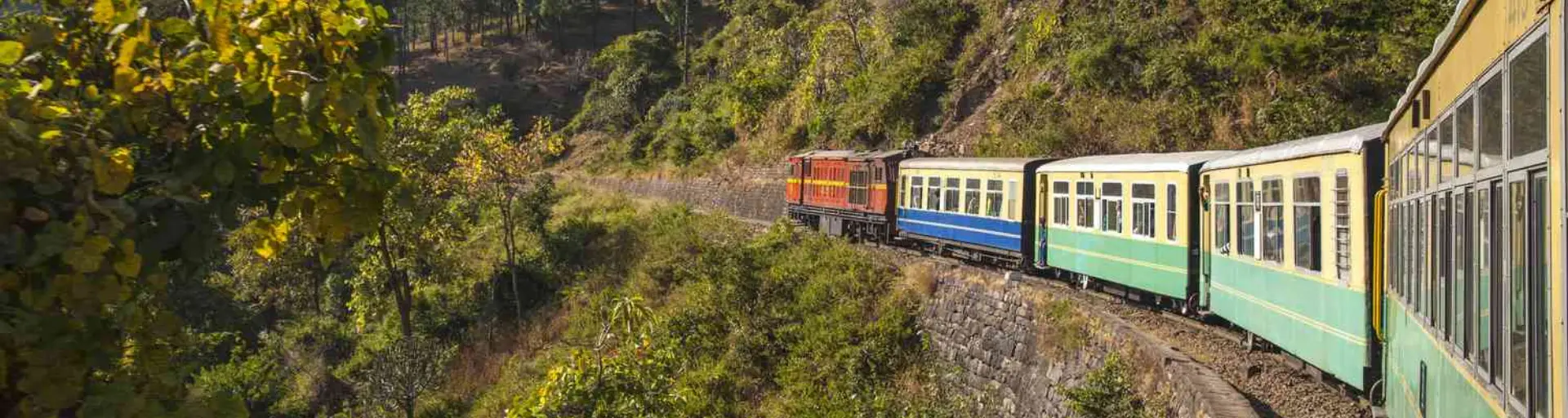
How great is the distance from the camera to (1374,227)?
26.0ft

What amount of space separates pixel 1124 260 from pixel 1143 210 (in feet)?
2.47

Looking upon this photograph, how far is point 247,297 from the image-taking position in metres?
30.9

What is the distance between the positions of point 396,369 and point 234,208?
56.8ft

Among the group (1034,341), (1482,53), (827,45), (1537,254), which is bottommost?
(1034,341)

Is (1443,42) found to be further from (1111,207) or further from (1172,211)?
(1111,207)

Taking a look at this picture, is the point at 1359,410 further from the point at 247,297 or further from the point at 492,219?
the point at 247,297

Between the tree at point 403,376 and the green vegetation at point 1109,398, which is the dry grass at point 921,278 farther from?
the tree at point 403,376

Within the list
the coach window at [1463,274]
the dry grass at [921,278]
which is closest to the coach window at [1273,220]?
the coach window at [1463,274]

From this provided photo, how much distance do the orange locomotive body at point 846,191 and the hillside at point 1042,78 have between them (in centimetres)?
260

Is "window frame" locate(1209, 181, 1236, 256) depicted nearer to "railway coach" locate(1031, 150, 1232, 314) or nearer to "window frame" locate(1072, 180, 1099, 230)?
"railway coach" locate(1031, 150, 1232, 314)

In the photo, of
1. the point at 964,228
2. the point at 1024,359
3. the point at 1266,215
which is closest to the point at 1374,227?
the point at 1266,215

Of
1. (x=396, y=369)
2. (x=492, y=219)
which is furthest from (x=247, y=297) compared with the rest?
(x=396, y=369)

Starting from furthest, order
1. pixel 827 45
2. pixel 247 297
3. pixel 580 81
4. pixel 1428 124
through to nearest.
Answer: pixel 580 81 → pixel 827 45 → pixel 247 297 → pixel 1428 124

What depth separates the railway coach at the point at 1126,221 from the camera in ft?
42.1
